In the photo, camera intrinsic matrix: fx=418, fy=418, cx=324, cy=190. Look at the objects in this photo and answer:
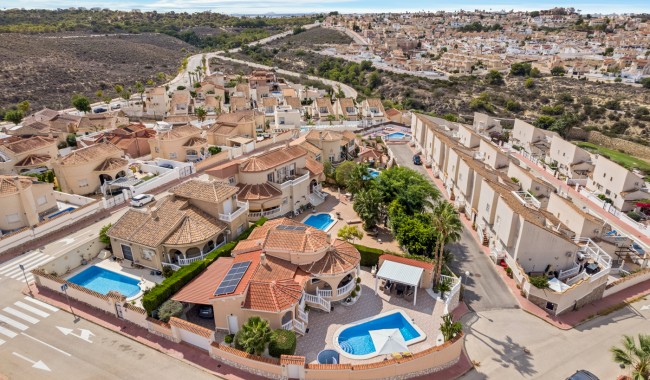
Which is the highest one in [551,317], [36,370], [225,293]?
[225,293]

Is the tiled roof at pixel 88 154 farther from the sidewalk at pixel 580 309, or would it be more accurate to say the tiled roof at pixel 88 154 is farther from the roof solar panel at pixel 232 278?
the sidewalk at pixel 580 309

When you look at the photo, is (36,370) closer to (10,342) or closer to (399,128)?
(10,342)

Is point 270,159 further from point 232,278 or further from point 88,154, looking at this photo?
point 88,154

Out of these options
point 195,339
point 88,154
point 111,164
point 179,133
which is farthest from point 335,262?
point 179,133

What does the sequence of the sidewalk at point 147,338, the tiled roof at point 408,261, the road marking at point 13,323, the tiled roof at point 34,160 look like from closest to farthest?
the sidewalk at point 147,338, the road marking at point 13,323, the tiled roof at point 408,261, the tiled roof at point 34,160

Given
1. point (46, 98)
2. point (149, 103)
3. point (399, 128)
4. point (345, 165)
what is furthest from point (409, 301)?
point (46, 98)

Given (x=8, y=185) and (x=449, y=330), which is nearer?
(x=449, y=330)

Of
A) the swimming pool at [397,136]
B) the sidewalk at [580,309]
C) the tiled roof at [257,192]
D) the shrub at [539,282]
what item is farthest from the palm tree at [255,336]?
the swimming pool at [397,136]
